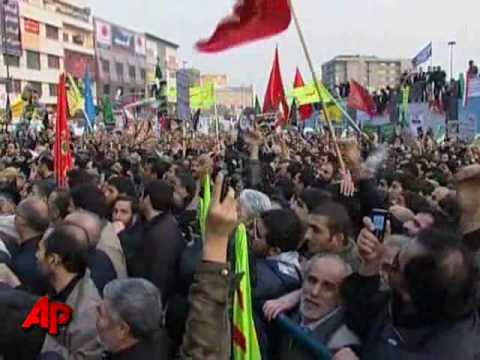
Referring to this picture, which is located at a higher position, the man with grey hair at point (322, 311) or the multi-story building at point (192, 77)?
the multi-story building at point (192, 77)

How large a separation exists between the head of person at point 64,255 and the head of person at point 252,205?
4.15 ft

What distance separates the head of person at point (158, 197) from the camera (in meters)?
5.16

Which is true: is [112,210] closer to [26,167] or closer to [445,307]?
[445,307]

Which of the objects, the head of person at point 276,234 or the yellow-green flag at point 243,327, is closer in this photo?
the yellow-green flag at point 243,327

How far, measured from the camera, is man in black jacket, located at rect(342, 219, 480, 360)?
2445 mm

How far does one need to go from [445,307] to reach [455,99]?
20972 millimetres

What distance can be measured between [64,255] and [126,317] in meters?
0.60

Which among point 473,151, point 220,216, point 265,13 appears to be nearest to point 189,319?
point 220,216

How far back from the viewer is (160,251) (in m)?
4.81

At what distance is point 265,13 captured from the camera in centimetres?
548

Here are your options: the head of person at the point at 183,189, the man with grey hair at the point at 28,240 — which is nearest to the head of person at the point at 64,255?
the man with grey hair at the point at 28,240

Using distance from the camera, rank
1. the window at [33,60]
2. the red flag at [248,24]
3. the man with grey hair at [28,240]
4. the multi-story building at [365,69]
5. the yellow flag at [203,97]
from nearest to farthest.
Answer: the man with grey hair at [28,240], the red flag at [248,24], the yellow flag at [203,97], the window at [33,60], the multi-story building at [365,69]

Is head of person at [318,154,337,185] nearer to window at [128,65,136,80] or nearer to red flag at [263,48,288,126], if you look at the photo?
red flag at [263,48,288,126]

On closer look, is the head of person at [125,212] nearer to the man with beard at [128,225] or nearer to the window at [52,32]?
the man with beard at [128,225]
